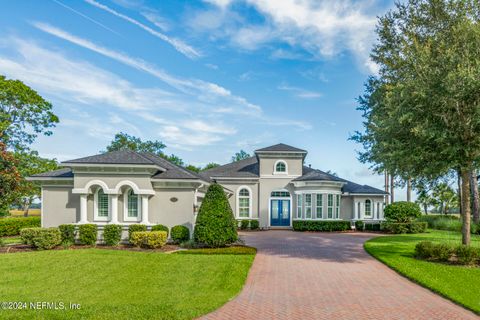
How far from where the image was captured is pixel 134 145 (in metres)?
52.5

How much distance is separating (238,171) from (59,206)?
50.2ft

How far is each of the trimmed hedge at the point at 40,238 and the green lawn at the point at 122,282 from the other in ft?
3.99

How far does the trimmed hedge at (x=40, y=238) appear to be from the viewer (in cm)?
1605

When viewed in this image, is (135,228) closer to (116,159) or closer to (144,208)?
(144,208)

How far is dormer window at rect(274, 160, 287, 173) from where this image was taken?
95.7 feet

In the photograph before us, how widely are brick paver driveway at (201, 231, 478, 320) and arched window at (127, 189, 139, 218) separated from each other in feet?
27.3

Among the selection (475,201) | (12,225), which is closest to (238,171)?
(12,225)

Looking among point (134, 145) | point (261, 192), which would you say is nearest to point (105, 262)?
point (261, 192)

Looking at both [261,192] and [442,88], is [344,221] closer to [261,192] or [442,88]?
[261,192]

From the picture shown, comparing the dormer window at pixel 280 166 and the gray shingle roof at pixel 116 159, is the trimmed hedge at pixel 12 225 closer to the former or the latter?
the gray shingle roof at pixel 116 159

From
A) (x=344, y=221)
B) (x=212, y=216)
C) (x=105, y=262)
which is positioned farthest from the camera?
(x=344, y=221)

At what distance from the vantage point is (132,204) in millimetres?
18859

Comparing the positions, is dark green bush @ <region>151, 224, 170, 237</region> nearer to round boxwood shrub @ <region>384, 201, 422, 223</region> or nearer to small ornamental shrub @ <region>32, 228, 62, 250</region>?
small ornamental shrub @ <region>32, 228, 62, 250</region>

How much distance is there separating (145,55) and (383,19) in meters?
13.8
